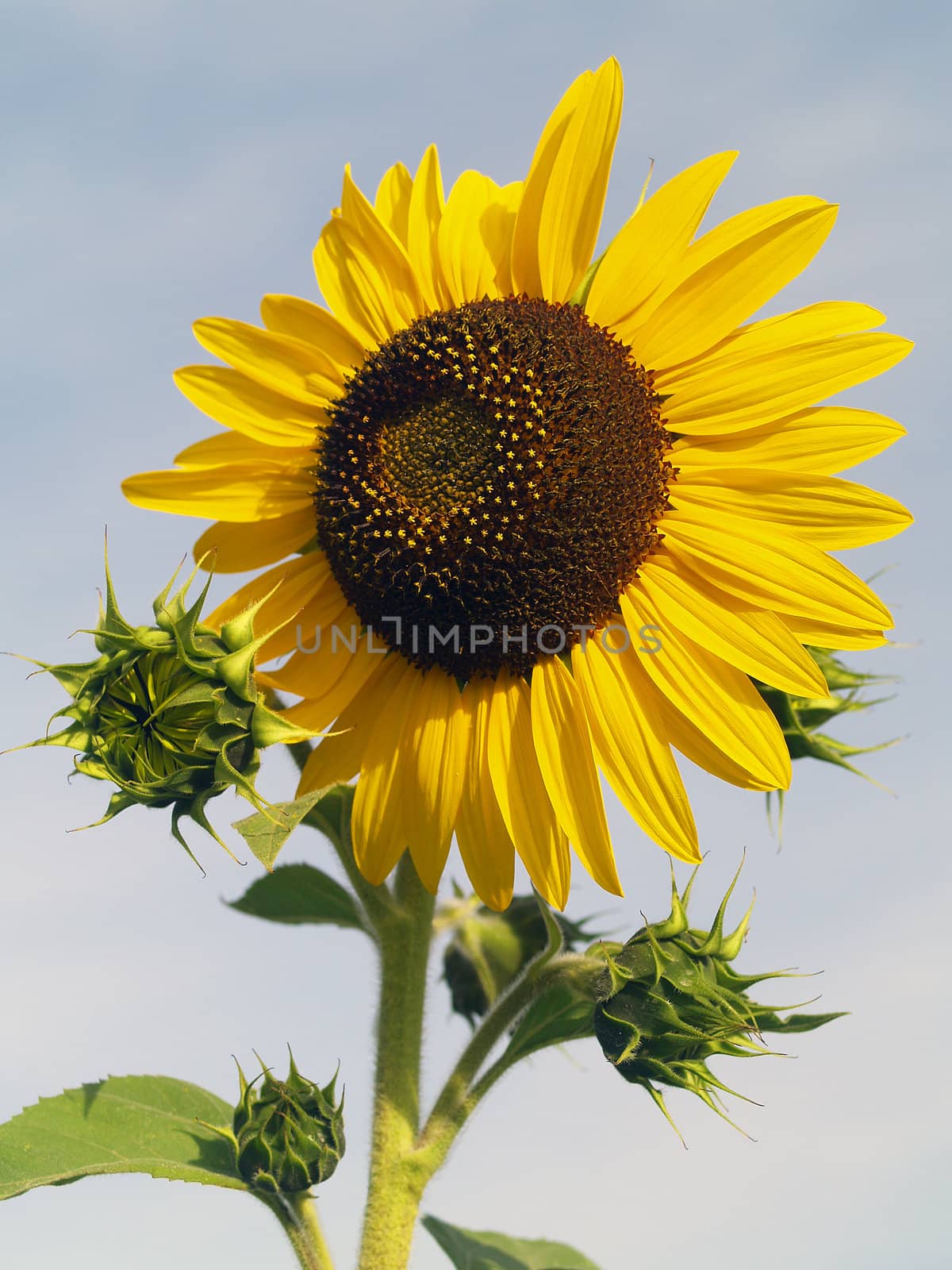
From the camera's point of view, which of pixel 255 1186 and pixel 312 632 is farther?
pixel 312 632

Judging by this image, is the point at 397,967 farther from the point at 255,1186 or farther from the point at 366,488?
the point at 366,488

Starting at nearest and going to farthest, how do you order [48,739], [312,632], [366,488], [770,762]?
[48,739] < [770,762] < [366,488] < [312,632]

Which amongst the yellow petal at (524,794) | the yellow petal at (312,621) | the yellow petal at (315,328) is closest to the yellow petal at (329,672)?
the yellow petal at (312,621)

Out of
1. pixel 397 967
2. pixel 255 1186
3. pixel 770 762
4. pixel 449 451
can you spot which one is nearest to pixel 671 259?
pixel 449 451

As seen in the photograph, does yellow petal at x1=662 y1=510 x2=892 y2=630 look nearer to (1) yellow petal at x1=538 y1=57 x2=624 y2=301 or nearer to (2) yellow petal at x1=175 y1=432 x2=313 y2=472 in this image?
(1) yellow petal at x1=538 y1=57 x2=624 y2=301

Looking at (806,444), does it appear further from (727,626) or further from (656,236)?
(656,236)

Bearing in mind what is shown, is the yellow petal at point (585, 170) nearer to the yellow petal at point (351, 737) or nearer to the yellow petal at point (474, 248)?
the yellow petal at point (474, 248)
